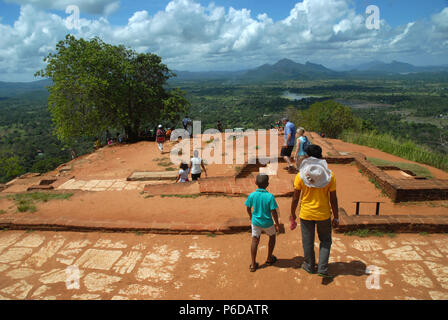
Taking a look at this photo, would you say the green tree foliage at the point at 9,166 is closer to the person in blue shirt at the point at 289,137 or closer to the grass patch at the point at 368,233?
the person in blue shirt at the point at 289,137

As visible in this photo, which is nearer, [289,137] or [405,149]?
[289,137]

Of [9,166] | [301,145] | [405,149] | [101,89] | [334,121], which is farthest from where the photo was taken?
[334,121]

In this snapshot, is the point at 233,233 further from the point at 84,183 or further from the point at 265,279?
the point at 84,183

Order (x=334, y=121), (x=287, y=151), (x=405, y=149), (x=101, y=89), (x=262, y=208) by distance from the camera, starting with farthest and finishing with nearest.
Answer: (x=334, y=121) < (x=101, y=89) < (x=405, y=149) < (x=287, y=151) < (x=262, y=208)

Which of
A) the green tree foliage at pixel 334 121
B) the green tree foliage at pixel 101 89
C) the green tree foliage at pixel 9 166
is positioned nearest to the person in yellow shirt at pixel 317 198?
the green tree foliage at pixel 101 89

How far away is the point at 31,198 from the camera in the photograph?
6.42 metres

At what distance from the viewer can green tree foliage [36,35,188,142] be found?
609 inches

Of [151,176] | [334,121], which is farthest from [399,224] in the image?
[334,121]

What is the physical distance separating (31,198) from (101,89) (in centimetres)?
1066

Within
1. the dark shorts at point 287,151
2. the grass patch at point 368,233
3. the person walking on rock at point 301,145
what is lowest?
the grass patch at point 368,233

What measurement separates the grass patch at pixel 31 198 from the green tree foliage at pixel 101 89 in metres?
9.87

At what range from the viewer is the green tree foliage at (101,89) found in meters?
15.5

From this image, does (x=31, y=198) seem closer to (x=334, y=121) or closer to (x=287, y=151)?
(x=287, y=151)

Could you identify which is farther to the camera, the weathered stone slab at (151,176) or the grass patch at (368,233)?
the weathered stone slab at (151,176)
